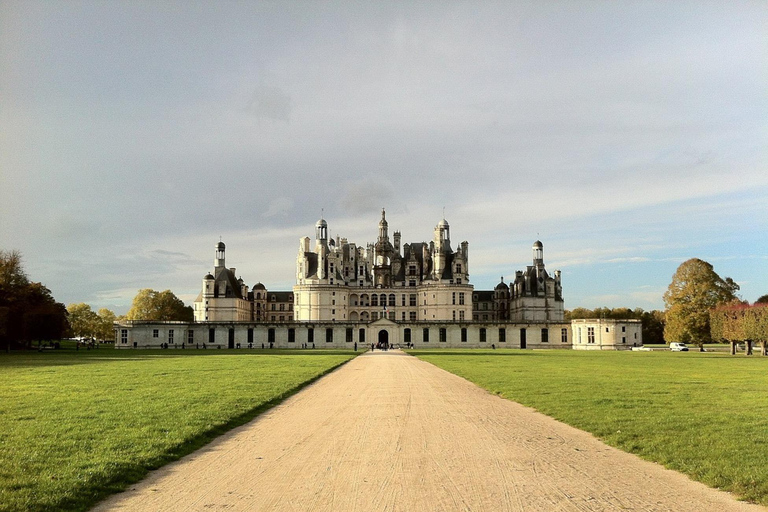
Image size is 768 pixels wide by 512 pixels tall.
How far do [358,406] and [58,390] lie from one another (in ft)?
34.8

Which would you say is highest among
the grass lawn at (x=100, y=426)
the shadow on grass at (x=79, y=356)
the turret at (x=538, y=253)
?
the turret at (x=538, y=253)

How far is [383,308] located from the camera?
104 metres

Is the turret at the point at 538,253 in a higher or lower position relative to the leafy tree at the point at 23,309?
higher

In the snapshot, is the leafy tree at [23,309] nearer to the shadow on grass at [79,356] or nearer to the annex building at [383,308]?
the shadow on grass at [79,356]

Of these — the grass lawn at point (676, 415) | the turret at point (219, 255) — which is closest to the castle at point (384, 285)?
the turret at point (219, 255)

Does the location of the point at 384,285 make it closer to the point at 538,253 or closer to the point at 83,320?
the point at 538,253

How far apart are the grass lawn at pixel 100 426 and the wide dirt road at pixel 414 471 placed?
57 cm

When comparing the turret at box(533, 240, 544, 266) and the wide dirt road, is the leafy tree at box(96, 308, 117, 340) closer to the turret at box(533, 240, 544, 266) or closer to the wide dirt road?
the turret at box(533, 240, 544, 266)

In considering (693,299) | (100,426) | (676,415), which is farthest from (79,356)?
(693,299)

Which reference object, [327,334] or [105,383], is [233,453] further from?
[327,334]

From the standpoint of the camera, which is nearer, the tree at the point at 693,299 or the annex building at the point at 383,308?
the tree at the point at 693,299

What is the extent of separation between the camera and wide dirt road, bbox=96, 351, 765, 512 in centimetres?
855

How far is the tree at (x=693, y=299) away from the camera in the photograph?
7000cm

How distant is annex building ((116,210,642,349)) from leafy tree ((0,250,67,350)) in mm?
15800
